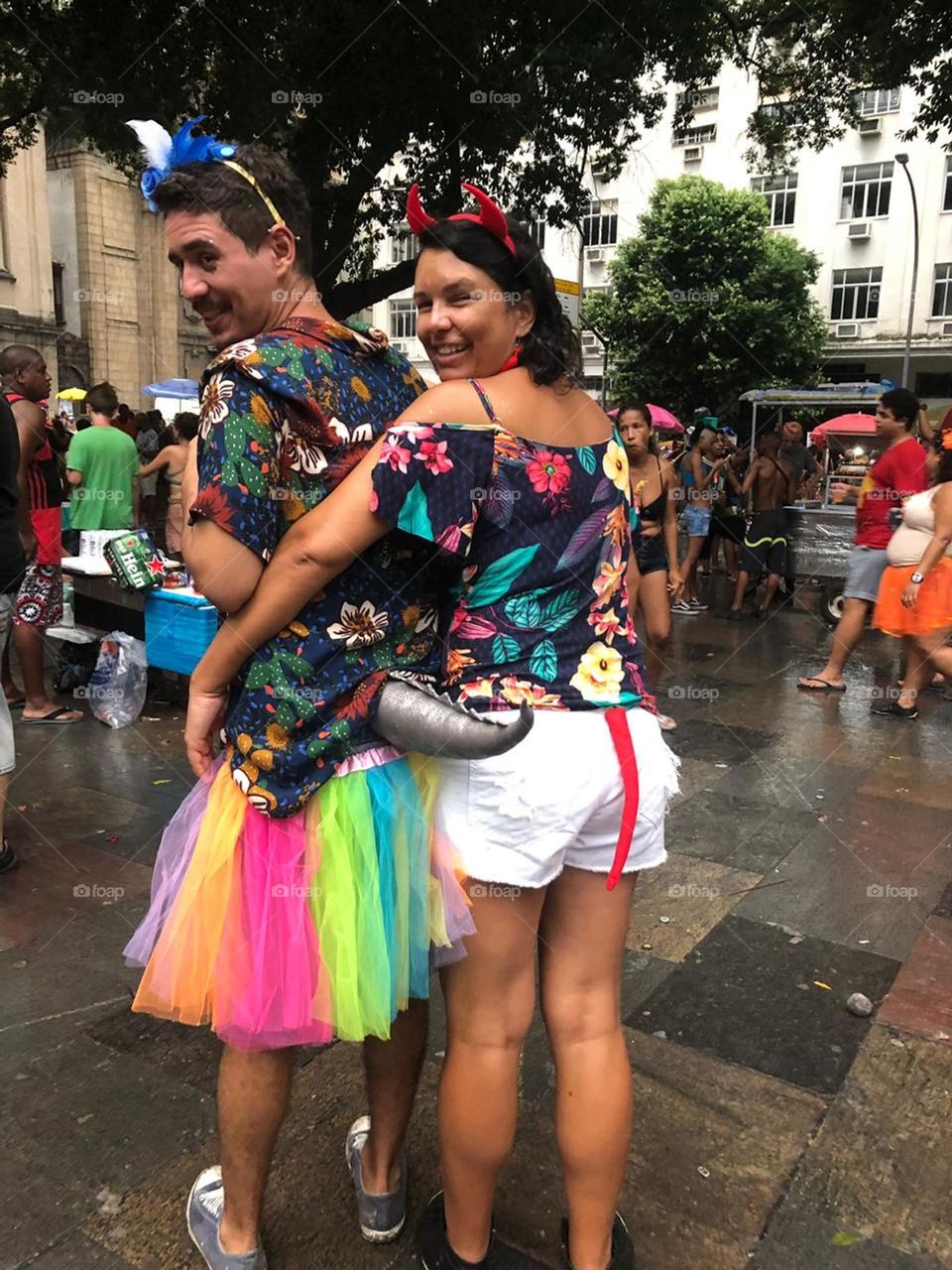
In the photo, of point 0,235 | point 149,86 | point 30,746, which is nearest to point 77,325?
point 0,235

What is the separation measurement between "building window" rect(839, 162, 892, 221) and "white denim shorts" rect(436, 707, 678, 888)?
1527 inches

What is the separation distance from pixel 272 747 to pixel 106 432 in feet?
21.1

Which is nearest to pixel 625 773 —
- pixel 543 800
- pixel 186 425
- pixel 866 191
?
pixel 543 800

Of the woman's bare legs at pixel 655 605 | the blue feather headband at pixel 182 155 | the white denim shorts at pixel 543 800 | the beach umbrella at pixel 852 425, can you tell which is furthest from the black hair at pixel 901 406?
→ the beach umbrella at pixel 852 425

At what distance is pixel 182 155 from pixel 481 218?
0.51 meters

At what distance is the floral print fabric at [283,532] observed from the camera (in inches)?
58.9

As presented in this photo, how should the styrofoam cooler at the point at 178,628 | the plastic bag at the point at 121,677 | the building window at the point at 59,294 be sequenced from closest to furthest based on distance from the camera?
the styrofoam cooler at the point at 178,628 → the plastic bag at the point at 121,677 → the building window at the point at 59,294

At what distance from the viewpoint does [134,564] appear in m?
5.43

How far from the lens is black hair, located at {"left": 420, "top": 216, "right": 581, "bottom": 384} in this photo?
1604mm

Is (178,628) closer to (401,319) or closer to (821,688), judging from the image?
(821,688)

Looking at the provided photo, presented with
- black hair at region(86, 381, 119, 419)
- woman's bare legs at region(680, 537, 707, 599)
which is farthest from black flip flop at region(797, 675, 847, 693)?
black hair at region(86, 381, 119, 419)

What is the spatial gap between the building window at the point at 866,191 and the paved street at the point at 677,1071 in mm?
36103

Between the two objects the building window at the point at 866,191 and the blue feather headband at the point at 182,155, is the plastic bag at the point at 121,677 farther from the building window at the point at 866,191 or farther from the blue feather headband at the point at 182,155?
the building window at the point at 866,191

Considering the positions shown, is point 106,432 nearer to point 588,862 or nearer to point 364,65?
point 364,65
